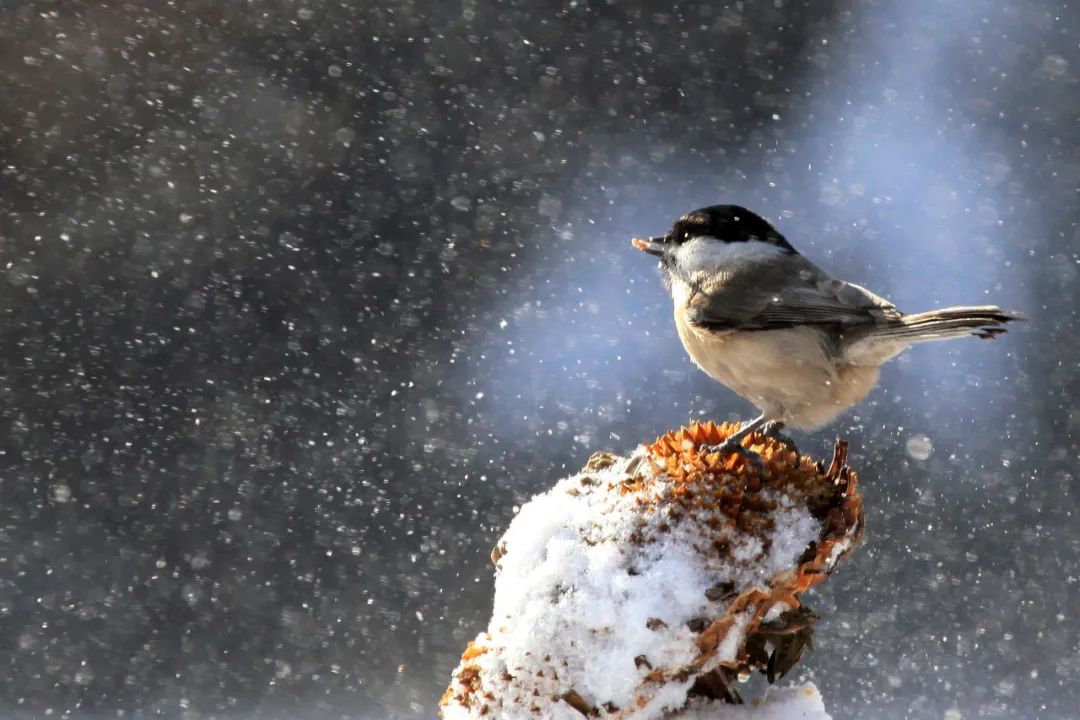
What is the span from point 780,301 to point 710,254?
0.11 metres

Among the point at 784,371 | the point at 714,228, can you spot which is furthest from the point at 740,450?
the point at 714,228

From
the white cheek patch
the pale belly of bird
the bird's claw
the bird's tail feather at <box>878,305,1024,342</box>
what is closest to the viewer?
the bird's claw

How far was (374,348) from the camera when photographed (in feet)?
17.4

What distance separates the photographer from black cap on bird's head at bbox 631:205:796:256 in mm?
1488

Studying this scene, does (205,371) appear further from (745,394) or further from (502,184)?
(745,394)

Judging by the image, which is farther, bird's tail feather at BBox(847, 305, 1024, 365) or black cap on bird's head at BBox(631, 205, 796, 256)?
black cap on bird's head at BBox(631, 205, 796, 256)

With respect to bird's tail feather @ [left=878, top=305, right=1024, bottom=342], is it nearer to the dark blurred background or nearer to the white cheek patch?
the white cheek patch

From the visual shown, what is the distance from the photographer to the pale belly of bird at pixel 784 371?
4.59 ft

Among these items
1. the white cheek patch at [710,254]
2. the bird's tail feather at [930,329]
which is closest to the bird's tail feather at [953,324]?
the bird's tail feather at [930,329]

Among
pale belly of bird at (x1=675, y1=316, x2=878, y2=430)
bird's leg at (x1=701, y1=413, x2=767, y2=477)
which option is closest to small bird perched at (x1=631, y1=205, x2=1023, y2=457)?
pale belly of bird at (x1=675, y1=316, x2=878, y2=430)

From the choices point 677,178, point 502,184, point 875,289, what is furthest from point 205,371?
point 875,289

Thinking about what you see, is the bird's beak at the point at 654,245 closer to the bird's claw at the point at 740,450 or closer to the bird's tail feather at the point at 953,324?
the bird's tail feather at the point at 953,324

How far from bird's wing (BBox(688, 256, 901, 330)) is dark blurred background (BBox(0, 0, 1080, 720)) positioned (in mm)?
3358

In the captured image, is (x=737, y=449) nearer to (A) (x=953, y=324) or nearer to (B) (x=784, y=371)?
(A) (x=953, y=324)
